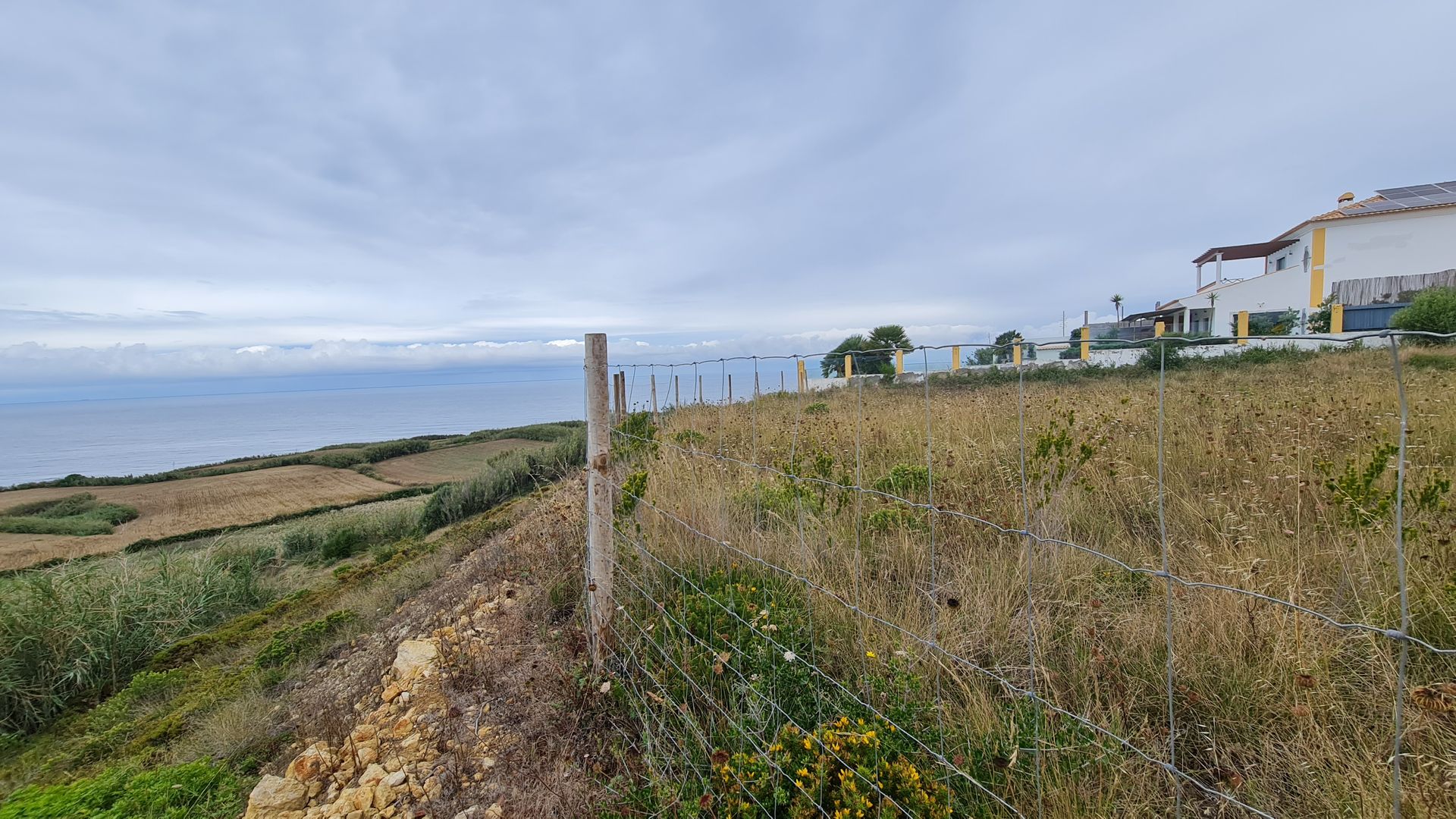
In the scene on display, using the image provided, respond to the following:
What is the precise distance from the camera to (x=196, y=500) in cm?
1210

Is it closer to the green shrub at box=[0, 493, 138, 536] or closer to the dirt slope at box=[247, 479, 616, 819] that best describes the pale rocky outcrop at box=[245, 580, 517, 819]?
the dirt slope at box=[247, 479, 616, 819]

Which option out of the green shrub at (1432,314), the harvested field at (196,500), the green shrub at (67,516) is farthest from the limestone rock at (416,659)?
the green shrub at (1432,314)

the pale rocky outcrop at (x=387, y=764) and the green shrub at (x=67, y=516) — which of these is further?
the green shrub at (x=67, y=516)

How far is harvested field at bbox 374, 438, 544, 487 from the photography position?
45.9 ft

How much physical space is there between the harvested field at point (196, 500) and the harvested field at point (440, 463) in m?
0.65

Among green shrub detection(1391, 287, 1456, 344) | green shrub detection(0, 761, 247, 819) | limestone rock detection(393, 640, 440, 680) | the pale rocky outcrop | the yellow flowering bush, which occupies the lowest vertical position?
green shrub detection(0, 761, 247, 819)

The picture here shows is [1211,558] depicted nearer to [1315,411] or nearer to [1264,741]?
[1264,741]

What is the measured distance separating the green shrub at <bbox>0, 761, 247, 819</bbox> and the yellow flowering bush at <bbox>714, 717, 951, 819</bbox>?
2424 millimetres

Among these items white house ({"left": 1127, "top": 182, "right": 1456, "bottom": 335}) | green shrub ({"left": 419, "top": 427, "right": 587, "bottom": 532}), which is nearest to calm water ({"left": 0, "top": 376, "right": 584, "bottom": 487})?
green shrub ({"left": 419, "top": 427, "right": 587, "bottom": 532})

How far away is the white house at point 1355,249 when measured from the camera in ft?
88.8

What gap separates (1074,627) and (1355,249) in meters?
40.3

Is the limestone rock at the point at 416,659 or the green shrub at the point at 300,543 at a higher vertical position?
the limestone rock at the point at 416,659

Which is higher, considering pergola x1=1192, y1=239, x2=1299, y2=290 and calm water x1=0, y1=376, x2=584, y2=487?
pergola x1=1192, y1=239, x2=1299, y2=290

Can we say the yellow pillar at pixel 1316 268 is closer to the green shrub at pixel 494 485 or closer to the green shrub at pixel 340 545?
the green shrub at pixel 494 485
